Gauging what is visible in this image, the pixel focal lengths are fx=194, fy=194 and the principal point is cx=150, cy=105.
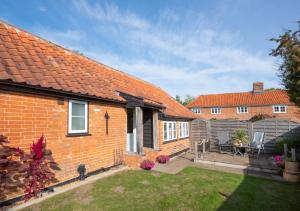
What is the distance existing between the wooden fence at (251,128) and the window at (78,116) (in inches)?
477

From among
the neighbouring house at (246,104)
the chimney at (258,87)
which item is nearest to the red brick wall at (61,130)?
the neighbouring house at (246,104)

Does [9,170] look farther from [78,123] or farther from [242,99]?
[242,99]

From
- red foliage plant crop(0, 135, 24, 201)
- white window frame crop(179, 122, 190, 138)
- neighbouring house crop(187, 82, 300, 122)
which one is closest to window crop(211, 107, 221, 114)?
neighbouring house crop(187, 82, 300, 122)

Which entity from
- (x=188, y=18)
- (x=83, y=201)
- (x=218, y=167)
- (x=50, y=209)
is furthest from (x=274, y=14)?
(x=50, y=209)

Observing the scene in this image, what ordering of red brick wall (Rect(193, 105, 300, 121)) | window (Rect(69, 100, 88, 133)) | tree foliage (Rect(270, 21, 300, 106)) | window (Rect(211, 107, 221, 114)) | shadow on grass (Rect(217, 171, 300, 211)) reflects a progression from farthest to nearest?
window (Rect(211, 107, 221, 114))
red brick wall (Rect(193, 105, 300, 121))
tree foliage (Rect(270, 21, 300, 106))
window (Rect(69, 100, 88, 133))
shadow on grass (Rect(217, 171, 300, 211))

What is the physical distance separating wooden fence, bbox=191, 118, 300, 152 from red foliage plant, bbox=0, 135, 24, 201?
1444 centimetres

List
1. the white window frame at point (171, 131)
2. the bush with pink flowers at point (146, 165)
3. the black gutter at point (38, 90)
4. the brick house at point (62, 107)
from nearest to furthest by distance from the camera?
the black gutter at point (38, 90), the brick house at point (62, 107), the bush with pink flowers at point (146, 165), the white window frame at point (171, 131)

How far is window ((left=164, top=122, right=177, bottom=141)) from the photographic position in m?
12.6

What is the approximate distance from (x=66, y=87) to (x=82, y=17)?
6.61 metres

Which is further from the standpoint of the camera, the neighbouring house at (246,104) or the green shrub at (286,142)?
the neighbouring house at (246,104)

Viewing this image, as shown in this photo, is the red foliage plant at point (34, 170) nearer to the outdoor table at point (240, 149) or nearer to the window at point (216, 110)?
the outdoor table at point (240, 149)

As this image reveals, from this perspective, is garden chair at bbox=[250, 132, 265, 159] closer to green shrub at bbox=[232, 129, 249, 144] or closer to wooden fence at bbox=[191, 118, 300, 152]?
green shrub at bbox=[232, 129, 249, 144]

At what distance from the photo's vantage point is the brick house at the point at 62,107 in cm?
529

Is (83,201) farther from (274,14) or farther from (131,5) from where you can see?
(274,14)
